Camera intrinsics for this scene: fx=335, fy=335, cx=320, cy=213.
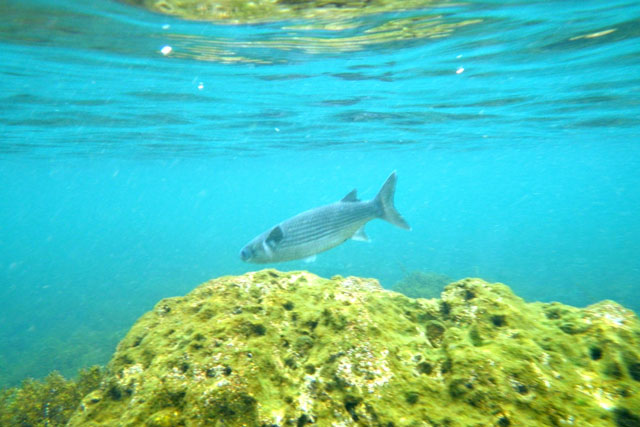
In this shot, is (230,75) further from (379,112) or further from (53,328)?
(53,328)

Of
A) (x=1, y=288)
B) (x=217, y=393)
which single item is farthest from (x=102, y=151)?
(x=217, y=393)

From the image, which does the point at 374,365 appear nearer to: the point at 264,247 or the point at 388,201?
the point at 264,247

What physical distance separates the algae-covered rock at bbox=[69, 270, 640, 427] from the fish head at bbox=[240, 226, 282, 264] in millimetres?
1118

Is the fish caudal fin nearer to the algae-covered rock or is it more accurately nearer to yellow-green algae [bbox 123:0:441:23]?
the algae-covered rock

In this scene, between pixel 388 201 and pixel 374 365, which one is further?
pixel 388 201

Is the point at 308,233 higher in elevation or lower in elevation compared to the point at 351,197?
lower

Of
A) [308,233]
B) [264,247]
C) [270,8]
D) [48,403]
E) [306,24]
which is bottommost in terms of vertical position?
[48,403]

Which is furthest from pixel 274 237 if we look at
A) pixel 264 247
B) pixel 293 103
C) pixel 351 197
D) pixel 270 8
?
pixel 293 103

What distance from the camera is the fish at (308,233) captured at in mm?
5102

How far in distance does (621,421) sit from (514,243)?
44.6m

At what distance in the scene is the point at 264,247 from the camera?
5.07 m

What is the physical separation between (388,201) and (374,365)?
11.5ft

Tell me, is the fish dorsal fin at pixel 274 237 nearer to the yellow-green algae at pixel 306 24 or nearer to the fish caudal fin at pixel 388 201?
the fish caudal fin at pixel 388 201

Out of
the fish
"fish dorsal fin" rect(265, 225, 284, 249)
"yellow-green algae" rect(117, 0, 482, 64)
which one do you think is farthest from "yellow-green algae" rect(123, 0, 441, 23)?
"fish dorsal fin" rect(265, 225, 284, 249)
